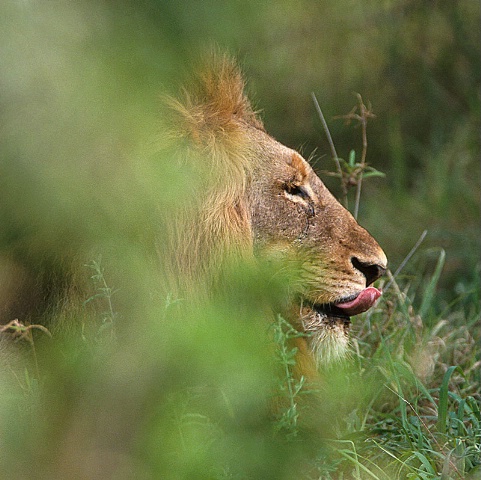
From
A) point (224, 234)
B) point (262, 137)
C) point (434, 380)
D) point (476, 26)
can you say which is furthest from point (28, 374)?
point (476, 26)

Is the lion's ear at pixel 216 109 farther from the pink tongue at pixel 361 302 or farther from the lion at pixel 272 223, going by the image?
the pink tongue at pixel 361 302

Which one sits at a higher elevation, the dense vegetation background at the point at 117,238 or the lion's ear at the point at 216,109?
the dense vegetation background at the point at 117,238

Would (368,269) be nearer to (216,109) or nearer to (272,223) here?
(272,223)

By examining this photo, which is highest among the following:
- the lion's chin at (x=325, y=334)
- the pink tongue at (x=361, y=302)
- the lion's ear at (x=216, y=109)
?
the lion's ear at (x=216, y=109)

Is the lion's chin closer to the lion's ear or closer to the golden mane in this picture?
the golden mane

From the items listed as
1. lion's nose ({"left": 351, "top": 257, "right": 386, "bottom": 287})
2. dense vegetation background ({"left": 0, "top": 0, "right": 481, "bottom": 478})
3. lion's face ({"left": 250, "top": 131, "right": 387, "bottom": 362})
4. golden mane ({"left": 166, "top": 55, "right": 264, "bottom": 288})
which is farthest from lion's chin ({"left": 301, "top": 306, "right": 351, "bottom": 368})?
dense vegetation background ({"left": 0, "top": 0, "right": 481, "bottom": 478})

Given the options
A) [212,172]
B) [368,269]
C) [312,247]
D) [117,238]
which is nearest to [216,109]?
[212,172]

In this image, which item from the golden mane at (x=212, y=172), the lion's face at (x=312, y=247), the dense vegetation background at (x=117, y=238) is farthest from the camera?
the lion's face at (x=312, y=247)

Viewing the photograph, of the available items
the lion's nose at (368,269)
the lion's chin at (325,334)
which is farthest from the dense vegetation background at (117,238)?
the lion's nose at (368,269)

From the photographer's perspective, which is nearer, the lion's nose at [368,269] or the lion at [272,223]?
the lion at [272,223]

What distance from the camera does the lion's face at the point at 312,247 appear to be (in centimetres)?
282

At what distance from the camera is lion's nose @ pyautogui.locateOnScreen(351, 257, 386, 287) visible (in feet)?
9.57

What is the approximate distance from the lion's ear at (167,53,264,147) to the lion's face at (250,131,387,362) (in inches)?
4.5

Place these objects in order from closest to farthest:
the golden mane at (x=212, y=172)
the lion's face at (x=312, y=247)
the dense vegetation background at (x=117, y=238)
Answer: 1. the dense vegetation background at (x=117, y=238)
2. the golden mane at (x=212, y=172)
3. the lion's face at (x=312, y=247)
